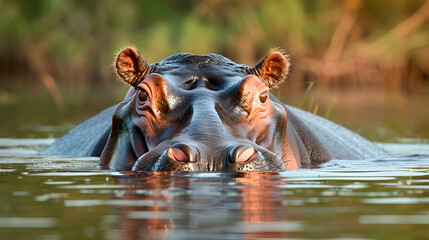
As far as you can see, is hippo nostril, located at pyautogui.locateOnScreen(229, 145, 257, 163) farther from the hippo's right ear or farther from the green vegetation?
the green vegetation

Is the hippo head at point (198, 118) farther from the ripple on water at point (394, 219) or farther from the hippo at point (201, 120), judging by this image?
the ripple on water at point (394, 219)

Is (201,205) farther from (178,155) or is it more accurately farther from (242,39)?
(242,39)

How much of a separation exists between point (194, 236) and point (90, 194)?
1.56 m

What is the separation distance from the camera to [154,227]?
11.9 feet

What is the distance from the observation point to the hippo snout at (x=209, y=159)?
518 centimetres

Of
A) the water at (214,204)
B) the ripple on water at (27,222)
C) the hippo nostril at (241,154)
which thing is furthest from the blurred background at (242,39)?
the ripple on water at (27,222)

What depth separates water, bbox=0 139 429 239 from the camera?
357 cm

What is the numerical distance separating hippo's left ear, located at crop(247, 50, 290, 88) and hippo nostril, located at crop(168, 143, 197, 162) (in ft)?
6.26

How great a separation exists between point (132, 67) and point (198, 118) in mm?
1287

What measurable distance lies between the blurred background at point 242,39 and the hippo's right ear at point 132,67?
1587cm

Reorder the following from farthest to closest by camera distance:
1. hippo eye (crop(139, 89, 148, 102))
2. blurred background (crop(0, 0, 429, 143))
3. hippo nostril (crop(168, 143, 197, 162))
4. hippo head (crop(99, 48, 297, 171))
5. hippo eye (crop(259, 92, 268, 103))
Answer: blurred background (crop(0, 0, 429, 143)) < hippo eye (crop(259, 92, 268, 103)) < hippo eye (crop(139, 89, 148, 102)) < hippo head (crop(99, 48, 297, 171)) < hippo nostril (crop(168, 143, 197, 162))

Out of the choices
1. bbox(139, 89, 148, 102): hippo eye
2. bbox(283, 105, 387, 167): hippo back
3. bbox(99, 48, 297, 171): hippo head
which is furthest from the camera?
bbox(283, 105, 387, 167): hippo back

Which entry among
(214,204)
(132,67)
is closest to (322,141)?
(132,67)

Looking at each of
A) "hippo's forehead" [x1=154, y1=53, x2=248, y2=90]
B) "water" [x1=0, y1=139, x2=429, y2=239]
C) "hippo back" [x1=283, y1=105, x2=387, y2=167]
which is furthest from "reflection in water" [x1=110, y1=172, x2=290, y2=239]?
"hippo back" [x1=283, y1=105, x2=387, y2=167]
